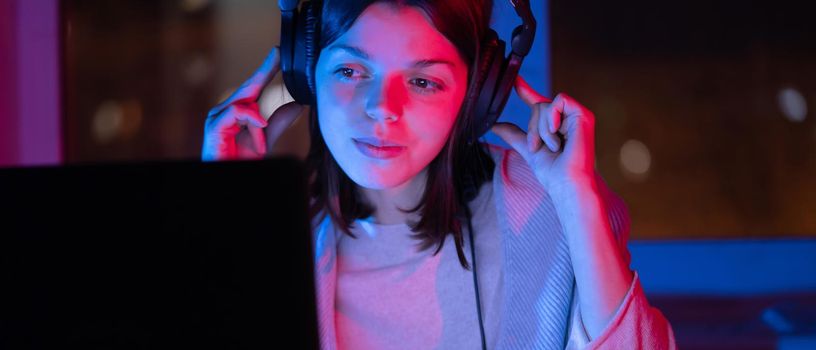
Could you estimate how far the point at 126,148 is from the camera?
3115 mm

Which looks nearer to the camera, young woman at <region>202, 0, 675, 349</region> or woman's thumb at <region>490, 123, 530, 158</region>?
young woman at <region>202, 0, 675, 349</region>

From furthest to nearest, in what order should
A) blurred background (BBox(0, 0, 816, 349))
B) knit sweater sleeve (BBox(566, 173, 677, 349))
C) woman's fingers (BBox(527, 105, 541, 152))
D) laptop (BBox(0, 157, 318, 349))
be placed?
1. blurred background (BBox(0, 0, 816, 349))
2. woman's fingers (BBox(527, 105, 541, 152))
3. knit sweater sleeve (BBox(566, 173, 677, 349))
4. laptop (BBox(0, 157, 318, 349))

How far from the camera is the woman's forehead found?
998 mm

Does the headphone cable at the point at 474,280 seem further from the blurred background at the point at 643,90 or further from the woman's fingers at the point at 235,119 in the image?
the blurred background at the point at 643,90

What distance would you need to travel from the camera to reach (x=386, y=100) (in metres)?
0.99

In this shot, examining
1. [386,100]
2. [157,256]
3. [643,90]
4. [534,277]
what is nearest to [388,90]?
[386,100]

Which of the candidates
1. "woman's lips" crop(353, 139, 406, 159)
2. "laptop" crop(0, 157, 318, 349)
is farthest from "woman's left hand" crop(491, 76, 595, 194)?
"laptop" crop(0, 157, 318, 349)

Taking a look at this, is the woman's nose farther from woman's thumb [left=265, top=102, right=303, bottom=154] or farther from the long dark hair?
woman's thumb [left=265, top=102, right=303, bottom=154]

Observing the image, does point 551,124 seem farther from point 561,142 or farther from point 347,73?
point 347,73

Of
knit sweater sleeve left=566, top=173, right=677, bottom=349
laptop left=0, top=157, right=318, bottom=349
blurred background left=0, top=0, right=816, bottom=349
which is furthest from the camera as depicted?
blurred background left=0, top=0, right=816, bottom=349

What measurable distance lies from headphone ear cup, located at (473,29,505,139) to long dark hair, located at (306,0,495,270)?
0.03 ft

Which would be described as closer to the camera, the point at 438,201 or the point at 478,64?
the point at 478,64

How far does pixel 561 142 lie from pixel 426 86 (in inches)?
9.1

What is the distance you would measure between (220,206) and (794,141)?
2804 millimetres
